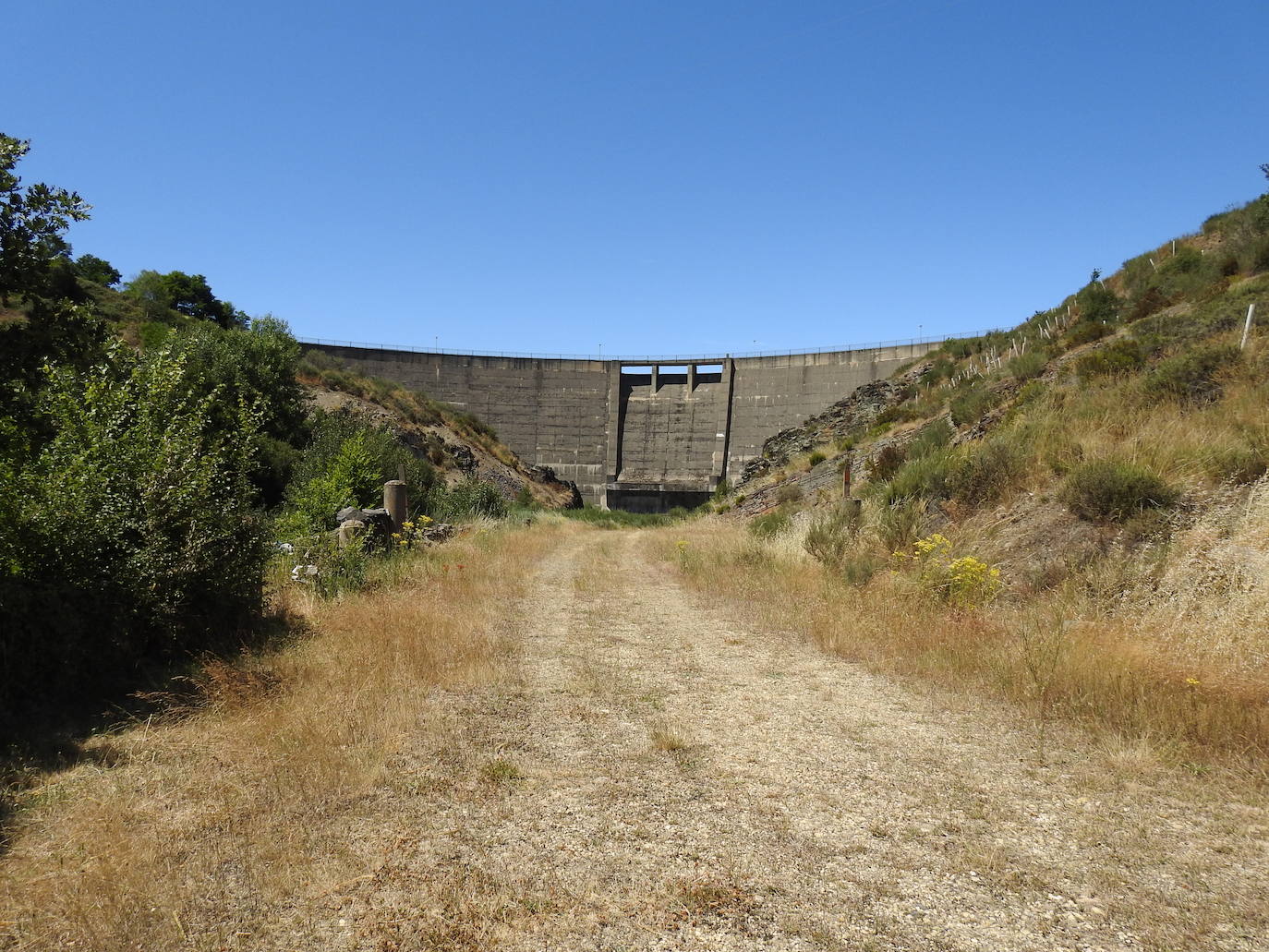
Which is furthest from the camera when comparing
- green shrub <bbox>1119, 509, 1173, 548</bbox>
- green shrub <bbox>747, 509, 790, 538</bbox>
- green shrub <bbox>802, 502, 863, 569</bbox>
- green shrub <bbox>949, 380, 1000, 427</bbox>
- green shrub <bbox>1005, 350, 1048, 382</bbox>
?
green shrub <bbox>1005, 350, 1048, 382</bbox>

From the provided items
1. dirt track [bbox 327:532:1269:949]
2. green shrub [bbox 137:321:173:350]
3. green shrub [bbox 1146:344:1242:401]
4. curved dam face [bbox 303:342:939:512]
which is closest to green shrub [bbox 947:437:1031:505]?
green shrub [bbox 1146:344:1242:401]

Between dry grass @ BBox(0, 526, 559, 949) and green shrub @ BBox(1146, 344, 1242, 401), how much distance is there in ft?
34.1

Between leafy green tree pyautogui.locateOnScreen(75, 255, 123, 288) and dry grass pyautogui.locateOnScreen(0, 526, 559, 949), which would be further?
leafy green tree pyautogui.locateOnScreen(75, 255, 123, 288)

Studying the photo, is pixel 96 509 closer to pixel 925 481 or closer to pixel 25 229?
pixel 25 229

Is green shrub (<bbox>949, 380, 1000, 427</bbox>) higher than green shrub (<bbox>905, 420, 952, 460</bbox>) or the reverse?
higher

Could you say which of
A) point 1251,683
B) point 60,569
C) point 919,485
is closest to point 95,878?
point 60,569

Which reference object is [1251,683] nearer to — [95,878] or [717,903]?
[717,903]

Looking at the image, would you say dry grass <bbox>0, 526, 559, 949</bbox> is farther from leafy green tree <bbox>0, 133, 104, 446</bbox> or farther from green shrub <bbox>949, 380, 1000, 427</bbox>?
green shrub <bbox>949, 380, 1000, 427</bbox>

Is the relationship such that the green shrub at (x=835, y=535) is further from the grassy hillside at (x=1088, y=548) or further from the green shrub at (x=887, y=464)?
the green shrub at (x=887, y=464)

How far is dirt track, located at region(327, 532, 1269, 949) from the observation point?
281 cm

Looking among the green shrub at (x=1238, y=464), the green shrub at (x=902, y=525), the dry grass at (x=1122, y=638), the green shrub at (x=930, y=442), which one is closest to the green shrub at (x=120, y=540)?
the dry grass at (x=1122, y=638)

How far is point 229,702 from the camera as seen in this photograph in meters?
5.56

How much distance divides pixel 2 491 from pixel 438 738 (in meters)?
3.99

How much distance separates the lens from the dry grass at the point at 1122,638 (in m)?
4.64
